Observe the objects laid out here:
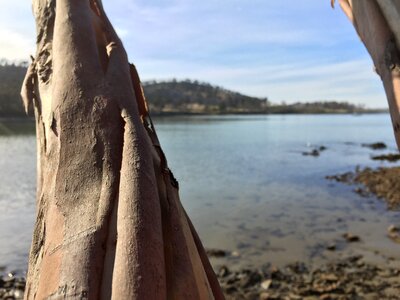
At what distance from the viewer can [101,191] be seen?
3.70 feet

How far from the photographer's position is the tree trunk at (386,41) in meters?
1.46

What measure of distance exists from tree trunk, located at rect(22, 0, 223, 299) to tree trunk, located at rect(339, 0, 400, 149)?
790mm

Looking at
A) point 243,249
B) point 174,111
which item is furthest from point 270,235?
point 174,111

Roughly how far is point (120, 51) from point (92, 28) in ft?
0.38

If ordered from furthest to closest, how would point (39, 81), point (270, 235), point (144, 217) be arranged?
point (270, 235), point (39, 81), point (144, 217)

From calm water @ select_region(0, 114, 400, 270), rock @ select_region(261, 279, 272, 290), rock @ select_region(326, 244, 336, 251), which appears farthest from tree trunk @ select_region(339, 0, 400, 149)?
rock @ select_region(326, 244, 336, 251)

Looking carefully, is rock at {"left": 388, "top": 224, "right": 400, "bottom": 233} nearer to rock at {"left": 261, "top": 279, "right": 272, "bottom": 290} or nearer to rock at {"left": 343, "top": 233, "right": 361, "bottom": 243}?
rock at {"left": 343, "top": 233, "right": 361, "bottom": 243}

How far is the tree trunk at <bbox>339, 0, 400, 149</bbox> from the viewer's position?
1.46 metres

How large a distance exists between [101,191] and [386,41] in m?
1.05

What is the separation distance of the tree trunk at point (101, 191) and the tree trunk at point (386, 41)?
0.79 meters

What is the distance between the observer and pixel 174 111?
118 metres

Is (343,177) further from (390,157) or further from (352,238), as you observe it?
(352,238)

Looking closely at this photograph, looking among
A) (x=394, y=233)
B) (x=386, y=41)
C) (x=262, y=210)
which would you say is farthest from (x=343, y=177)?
(x=386, y=41)

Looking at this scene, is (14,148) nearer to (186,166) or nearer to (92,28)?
(186,166)
